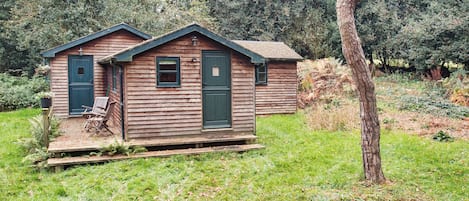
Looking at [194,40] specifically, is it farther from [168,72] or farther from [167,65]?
[168,72]

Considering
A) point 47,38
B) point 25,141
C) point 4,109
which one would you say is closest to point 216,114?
point 25,141

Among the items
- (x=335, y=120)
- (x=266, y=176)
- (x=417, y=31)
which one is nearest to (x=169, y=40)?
(x=266, y=176)

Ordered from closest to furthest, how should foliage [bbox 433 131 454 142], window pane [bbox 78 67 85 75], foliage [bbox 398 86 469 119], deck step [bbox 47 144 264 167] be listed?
1. deck step [bbox 47 144 264 167]
2. foliage [bbox 433 131 454 142]
3. foliage [bbox 398 86 469 119]
4. window pane [bbox 78 67 85 75]

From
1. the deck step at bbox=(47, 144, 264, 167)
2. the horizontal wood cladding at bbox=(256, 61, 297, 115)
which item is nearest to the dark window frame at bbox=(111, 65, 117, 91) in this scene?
the deck step at bbox=(47, 144, 264, 167)

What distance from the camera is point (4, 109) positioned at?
54.6 feet

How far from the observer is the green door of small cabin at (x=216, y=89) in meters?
9.62

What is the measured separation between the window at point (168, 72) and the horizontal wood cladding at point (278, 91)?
6.64 m

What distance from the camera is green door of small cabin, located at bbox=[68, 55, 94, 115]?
13.8m

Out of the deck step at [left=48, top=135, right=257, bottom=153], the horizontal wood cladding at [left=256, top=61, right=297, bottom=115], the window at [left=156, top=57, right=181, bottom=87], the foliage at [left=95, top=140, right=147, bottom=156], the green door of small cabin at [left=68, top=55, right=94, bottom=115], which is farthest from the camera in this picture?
the horizontal wood cladding at [left=256, top=61, right=297, bottom=115]

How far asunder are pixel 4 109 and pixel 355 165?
15.7m

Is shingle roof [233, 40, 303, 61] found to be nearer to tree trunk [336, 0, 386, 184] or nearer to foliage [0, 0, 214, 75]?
foliage [0, 0, 214, 75]

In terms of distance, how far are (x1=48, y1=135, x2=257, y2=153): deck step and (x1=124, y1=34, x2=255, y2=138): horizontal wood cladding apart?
20 centimetres

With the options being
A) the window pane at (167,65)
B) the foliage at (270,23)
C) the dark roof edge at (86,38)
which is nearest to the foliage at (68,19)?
the foliage at (270,23)

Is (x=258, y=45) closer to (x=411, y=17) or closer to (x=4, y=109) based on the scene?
(x=4, y=109)
